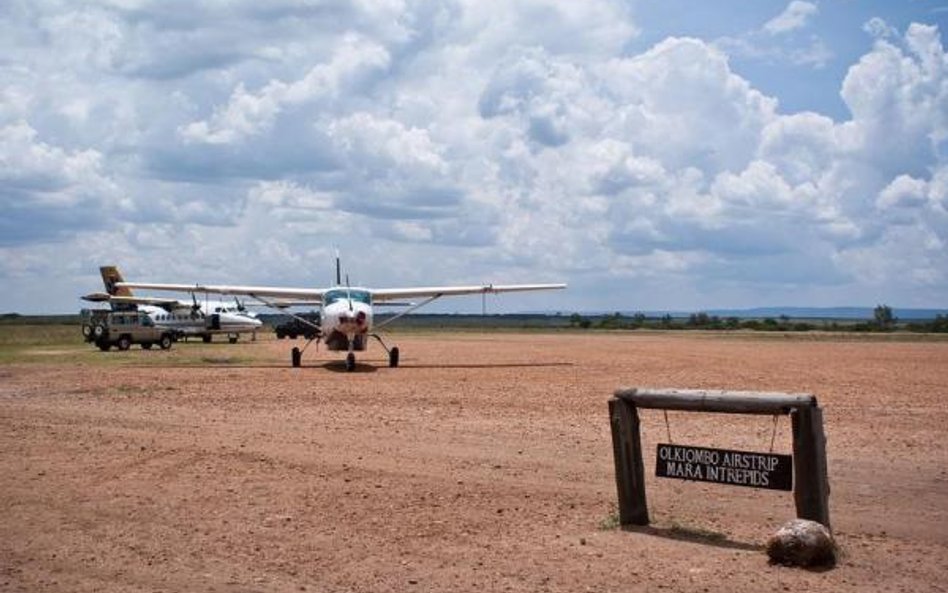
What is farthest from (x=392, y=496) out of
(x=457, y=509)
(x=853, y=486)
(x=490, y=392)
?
(x=490, y=392)

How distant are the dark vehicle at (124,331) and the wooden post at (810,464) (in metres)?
43.7

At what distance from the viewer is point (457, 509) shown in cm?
988

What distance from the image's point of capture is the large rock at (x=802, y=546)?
775 cm

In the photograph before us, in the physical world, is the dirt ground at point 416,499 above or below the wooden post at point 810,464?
below

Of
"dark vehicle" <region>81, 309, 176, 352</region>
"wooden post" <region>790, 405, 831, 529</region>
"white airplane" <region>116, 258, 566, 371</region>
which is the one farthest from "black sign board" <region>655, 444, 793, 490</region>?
"dark vehicle" <region>81, 309, 176, 352</region>

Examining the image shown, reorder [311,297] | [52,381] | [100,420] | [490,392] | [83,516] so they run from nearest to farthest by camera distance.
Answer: [83,516]
[100,420]
[490,392]
[52,381]
[311,297]

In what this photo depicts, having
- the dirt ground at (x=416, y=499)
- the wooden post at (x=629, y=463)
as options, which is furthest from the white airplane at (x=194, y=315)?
the wooden post at (x=629, y=463)

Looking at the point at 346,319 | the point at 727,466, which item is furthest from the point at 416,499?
the point at 346,319

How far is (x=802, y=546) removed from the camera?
775 centimetres

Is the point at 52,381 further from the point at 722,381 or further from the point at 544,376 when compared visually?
the point at 722,381

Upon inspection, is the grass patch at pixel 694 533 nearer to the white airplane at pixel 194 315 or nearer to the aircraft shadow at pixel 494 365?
the aircraft shadow at pixel 494 365

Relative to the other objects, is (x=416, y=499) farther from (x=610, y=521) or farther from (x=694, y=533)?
(x=694, y=533)

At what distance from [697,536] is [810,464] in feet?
4.11

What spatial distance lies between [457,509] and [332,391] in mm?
13447
